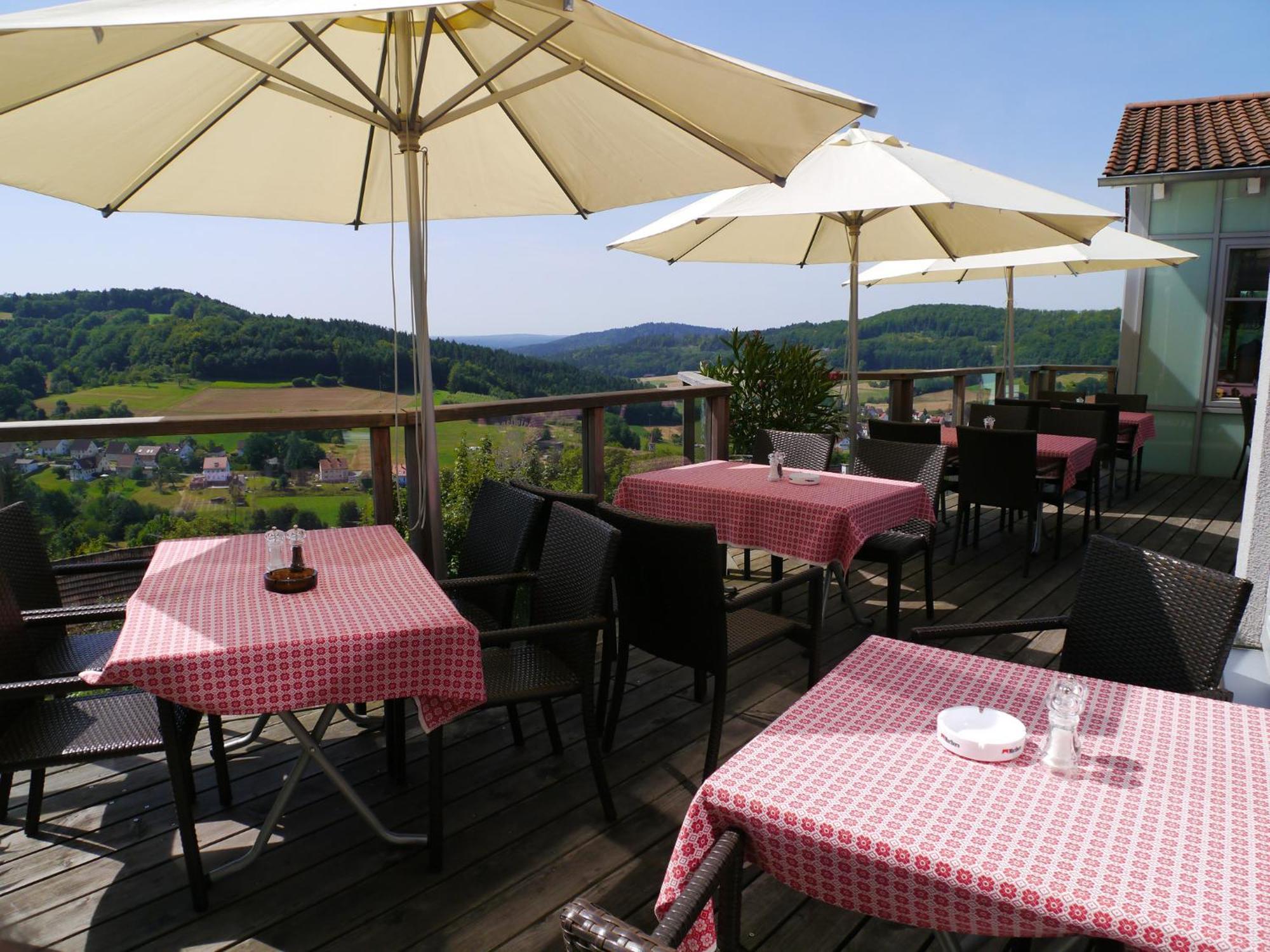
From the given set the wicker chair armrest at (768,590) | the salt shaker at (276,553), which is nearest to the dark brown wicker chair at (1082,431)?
the wicker chair armrest at (768,590)

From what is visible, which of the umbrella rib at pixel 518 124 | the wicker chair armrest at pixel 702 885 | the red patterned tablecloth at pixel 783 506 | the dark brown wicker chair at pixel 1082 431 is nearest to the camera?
the wicker chair armrest at pixel 702 885

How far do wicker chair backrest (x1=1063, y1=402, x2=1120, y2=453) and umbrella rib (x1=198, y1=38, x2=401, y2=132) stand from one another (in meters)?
6.04

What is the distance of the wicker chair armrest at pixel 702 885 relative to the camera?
3.66 feet

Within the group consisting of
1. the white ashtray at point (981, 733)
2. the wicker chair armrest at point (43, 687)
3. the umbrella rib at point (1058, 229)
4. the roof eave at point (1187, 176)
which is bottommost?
the wicker chair armrest at point (43, 687)

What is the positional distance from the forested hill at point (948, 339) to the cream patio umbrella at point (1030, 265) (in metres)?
0.40

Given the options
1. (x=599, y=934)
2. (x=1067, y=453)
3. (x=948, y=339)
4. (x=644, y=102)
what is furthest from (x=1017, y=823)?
(x=948, y=339)

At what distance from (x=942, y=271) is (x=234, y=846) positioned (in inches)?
346

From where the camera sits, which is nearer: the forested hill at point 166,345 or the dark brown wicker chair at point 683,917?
the dark brown wicker chair at point 683,917

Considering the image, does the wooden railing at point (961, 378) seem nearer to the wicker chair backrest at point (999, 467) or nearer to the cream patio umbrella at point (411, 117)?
the wicker chair backrest at point (999, 467)

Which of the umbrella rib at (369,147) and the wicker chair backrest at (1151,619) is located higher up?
the umbrella rib at (369,147)

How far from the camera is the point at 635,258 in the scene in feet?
19.8

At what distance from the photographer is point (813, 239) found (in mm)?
6379

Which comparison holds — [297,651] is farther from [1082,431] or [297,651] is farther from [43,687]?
[1082,431]

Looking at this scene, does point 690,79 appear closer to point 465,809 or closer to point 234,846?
point 465,809
